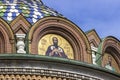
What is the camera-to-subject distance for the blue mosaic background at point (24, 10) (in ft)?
117

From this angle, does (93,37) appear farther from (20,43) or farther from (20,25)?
(20,43)

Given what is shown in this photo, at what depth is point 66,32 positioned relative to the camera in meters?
33.2

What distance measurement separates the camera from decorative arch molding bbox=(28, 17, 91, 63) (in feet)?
106

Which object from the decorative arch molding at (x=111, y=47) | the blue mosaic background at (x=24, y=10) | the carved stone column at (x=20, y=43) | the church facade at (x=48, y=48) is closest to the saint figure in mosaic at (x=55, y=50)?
the church facade at (x=48, y=48)

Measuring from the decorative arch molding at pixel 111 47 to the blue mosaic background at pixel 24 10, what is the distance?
423 centimetres

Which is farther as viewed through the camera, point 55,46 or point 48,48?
point 55,46

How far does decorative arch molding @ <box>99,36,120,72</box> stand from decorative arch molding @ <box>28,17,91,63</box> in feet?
2.99

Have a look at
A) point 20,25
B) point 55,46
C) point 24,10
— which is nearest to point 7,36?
point 20,25

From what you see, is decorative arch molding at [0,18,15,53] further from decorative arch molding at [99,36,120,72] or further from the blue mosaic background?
decorative arch molding at [99,36,120,72]

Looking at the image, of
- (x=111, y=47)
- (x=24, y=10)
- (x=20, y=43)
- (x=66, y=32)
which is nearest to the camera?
(x=20, y=43)

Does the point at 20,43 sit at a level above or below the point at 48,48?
above

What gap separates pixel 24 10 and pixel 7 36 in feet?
15.0

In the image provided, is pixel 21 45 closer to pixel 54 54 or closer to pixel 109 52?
pixel 54 54

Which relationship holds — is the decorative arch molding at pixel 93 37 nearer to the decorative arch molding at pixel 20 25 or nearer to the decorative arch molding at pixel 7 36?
the decorative arch molding at pixel 20 25
